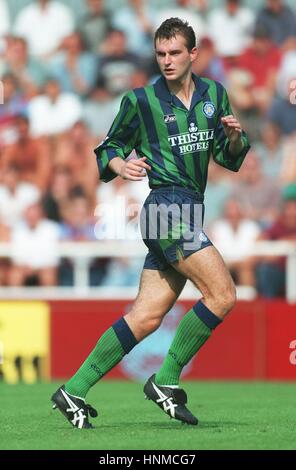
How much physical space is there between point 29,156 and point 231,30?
308 centimetres

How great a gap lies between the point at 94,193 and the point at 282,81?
274 cm

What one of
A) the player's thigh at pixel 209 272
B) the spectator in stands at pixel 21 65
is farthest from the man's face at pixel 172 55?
the spectator in stands at pixel 21 65

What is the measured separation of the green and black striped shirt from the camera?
22.6 ft

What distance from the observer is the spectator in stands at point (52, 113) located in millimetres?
14805

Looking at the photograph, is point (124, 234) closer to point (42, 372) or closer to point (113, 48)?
point (42, 372)

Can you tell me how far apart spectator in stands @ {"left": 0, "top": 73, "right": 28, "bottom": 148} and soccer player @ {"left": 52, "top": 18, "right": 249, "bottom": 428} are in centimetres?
796

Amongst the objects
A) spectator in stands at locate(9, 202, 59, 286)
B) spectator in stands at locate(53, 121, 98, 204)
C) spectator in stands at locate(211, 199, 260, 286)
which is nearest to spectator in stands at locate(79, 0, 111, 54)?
spectator in stands at locate(53, 121, 98, 204)

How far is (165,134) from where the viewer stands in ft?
22.6

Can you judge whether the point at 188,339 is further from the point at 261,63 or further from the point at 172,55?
the point at 261,63

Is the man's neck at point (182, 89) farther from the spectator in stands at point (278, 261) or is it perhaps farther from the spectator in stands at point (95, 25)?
the spectator in stands at point (95, 25)

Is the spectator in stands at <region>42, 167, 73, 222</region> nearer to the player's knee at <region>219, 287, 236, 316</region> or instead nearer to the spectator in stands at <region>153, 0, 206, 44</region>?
the spectator in stands at <region>153, 0, 206, 44</region>

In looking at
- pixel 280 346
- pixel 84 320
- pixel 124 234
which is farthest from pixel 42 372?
pixel 280 346

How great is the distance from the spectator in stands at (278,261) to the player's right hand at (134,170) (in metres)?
5.75
